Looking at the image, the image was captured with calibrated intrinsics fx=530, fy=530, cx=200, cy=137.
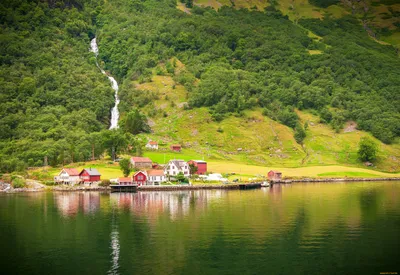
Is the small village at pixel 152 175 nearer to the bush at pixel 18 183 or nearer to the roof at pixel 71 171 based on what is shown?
the roof at pixel 71 171

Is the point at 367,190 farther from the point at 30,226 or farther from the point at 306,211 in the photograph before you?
the point at 30,226

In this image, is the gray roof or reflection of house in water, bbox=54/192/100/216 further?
the gray roof

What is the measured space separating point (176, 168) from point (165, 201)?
1772 inches

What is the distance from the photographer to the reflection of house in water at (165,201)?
10699cm

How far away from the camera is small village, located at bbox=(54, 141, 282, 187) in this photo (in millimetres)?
158613

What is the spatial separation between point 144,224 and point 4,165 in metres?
95.0

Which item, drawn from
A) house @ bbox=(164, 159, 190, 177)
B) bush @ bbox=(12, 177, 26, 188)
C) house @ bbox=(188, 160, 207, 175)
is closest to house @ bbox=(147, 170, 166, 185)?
house @ bbox=(164, 159, 190, 177)

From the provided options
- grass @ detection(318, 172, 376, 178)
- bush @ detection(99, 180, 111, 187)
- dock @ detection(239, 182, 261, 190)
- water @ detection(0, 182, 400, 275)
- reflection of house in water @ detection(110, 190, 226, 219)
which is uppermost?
grass @ detection(318, 172, 376, 178)

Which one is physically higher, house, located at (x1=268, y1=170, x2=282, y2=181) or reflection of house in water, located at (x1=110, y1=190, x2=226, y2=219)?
house, located at (x1=268, y1=170, x2=282, y2=181)

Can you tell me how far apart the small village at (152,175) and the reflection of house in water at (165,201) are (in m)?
9.06

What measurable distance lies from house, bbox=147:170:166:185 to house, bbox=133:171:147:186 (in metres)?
1.45

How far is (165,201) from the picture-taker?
12644 cm

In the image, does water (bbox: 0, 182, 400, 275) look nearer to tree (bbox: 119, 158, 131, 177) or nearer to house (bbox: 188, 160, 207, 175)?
tree (bbox: 119, 158, 131, 177)

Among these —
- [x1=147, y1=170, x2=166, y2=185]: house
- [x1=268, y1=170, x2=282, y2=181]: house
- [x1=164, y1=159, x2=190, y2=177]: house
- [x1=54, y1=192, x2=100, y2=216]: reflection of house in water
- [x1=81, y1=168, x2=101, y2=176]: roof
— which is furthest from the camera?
[x1=268, y1=170, x2=282, y2=181]: house
